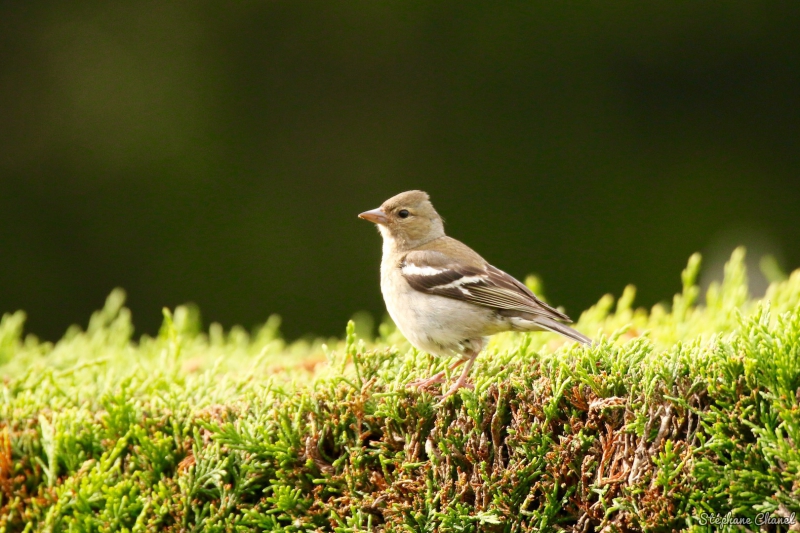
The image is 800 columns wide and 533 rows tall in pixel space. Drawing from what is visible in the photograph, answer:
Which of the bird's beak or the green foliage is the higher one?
the bird's beak

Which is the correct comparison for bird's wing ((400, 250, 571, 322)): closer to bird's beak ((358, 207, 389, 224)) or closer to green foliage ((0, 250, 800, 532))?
green foliage ((0, 250, 800, 532))

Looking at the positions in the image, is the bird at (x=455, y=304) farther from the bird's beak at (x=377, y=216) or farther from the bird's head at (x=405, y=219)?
the bird's beak at (x=377, y=216)

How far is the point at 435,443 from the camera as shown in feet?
10.6

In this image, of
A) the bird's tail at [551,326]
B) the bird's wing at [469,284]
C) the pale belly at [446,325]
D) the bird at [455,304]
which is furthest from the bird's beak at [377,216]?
the bird's tail at [551,326]

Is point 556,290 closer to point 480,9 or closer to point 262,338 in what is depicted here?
point 480,9

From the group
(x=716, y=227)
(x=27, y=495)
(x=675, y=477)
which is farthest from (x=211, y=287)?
(x=675, y=477)

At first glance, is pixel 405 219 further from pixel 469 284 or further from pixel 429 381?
pixel 429 381

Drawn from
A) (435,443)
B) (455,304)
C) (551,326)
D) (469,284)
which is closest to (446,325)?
(455,304)

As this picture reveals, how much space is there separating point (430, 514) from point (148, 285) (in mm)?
9527

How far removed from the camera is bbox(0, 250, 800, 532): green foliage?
2713 millimetres

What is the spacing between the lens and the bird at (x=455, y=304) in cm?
406

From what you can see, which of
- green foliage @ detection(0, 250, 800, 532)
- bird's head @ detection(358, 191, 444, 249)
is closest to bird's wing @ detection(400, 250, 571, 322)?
green foliage @ detection(0, 250, 800, 532)

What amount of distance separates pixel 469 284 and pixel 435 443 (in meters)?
1.25

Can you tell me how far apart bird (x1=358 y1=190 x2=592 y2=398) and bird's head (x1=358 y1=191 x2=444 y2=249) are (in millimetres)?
202
